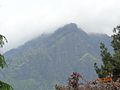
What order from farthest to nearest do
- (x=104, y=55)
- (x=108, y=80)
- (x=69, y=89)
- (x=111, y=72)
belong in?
(x=104, y=55)
(x=111, y=72)
(x=108, y=80)
(x=69, y=89)

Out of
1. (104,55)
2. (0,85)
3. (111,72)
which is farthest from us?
(104,55)

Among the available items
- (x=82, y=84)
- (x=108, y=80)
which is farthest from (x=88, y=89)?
(x=108, y=80)

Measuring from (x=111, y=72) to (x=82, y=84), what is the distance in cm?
895

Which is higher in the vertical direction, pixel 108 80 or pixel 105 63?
pixel 105 63

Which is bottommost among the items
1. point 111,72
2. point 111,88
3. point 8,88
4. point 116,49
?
point 8,88

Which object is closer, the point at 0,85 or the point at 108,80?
the point at 0,85

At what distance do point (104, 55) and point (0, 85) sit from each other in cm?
2039

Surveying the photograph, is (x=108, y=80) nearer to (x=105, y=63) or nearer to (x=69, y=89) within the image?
(x=69, y=89)

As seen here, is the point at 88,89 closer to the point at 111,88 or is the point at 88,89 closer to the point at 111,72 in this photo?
the point at 111,88

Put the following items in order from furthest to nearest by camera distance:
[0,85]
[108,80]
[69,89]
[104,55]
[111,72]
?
[104,55] → [111,72] → [108,80] → [69,89] → [0,85]

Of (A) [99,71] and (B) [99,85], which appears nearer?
(B) [99,85]

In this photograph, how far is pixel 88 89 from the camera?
70.4 feet

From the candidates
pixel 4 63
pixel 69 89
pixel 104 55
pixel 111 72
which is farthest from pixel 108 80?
pixel 4 63

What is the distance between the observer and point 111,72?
30.3 meters
